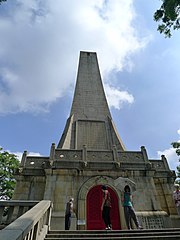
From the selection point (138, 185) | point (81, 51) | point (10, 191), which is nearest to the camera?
point (138, 185)

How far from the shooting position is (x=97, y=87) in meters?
21.2

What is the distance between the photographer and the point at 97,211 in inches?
405

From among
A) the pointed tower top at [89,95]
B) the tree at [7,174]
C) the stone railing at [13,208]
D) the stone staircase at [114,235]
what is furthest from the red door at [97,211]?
the tree at [7,174]

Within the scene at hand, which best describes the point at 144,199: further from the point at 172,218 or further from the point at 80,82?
the point at 80,82

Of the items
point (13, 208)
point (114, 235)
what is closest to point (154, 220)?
point (114, 235)

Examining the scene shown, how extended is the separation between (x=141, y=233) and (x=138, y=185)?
6.35 meters

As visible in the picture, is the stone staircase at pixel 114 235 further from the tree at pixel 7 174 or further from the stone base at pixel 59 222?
the tree at pixel 7 174

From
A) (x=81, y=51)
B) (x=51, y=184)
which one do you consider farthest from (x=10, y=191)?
(x=81, y=51)

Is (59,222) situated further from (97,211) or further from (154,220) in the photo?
(154,220)

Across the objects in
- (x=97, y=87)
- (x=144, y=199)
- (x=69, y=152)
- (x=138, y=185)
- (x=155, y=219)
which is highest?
(x=97, y=87)

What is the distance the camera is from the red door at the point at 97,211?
9812mm

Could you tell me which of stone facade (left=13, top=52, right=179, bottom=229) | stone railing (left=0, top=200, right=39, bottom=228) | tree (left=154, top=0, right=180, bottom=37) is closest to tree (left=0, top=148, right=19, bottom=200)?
stone facade (left=13, top=52, right=179, bottom=229)

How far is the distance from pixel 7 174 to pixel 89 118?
466 inches

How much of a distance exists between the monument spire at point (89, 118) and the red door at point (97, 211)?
14.9 feet
